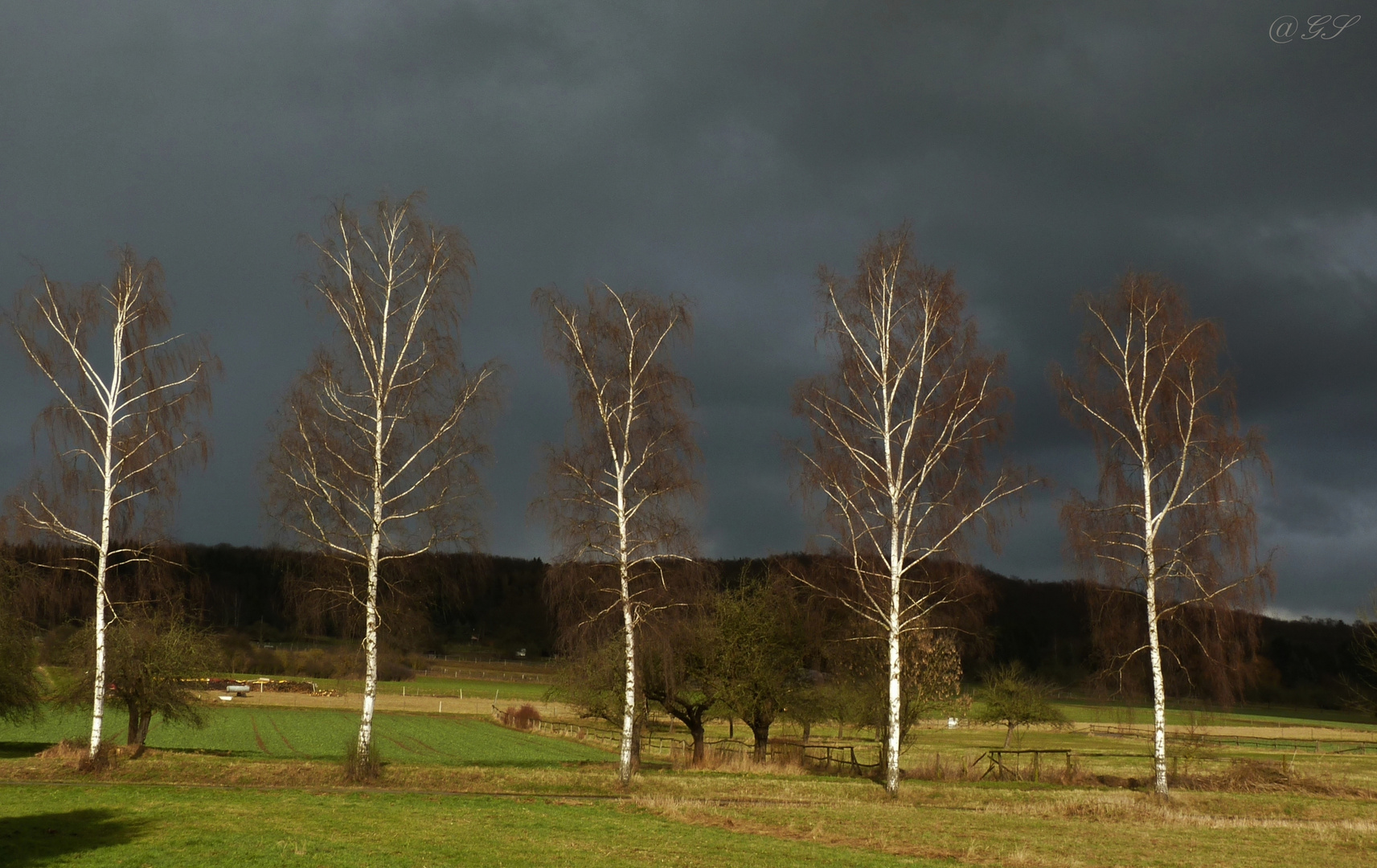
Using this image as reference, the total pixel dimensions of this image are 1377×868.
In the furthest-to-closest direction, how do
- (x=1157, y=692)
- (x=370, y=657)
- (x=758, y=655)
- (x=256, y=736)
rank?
(x=256, y=736) → (x=758, y=655) → (x=1157, y=692) → (x=370, y=657)

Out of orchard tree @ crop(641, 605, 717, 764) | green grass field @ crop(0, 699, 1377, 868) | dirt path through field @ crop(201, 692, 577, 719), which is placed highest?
orchard tree @ crop(641, 605, 717, 764)

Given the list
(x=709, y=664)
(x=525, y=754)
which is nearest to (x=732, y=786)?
(x=709, y=664)

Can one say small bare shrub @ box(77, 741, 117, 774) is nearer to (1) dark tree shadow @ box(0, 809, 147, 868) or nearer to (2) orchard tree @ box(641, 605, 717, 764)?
(1) dark tree shadow @ box(0, 809, 147, 868)

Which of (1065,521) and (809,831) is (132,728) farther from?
(1065,521)

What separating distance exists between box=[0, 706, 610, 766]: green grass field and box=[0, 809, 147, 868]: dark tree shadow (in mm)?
24911

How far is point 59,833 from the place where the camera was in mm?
17391

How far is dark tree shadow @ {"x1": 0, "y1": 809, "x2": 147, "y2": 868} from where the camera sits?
15381 mm

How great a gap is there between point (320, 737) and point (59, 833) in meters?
51.4

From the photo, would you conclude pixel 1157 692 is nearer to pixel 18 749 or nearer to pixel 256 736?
pixel 18 749

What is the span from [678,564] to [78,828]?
1695 centimetres

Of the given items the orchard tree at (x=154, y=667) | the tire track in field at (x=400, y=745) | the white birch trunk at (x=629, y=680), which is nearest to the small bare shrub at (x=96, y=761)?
the orchard tree at (x=154, y=667)

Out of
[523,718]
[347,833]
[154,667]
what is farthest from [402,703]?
[347,833]

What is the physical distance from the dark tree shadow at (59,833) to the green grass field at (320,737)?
24.9 metres

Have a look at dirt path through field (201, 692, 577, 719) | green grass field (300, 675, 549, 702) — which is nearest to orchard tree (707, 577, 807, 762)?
dirt path through field (201, 692, 577, 719)
